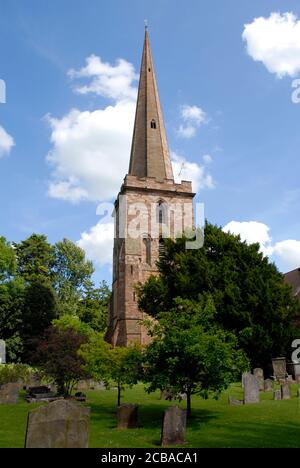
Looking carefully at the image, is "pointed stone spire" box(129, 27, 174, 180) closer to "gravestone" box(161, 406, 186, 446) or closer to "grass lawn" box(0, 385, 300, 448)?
"grass lawn" box(0, 385, 300, 448)

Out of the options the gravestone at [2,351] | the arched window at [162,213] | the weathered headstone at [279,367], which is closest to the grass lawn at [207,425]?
the weathered headstone at [279,367]

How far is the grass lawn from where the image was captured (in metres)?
9.40

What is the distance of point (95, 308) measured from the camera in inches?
1997

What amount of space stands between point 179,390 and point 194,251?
688 inches

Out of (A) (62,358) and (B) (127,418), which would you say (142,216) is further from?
(B) (127,418)

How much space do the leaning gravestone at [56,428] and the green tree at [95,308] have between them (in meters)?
41.8

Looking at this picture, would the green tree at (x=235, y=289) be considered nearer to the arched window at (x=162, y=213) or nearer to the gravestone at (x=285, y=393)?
the arched window at (x=162, y=213)

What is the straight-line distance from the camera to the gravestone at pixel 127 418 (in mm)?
11578

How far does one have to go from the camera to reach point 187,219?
3794cm

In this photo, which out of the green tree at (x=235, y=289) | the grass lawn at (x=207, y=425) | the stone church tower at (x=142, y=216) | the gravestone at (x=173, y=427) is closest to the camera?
the gravestone at (x=173, y=427)

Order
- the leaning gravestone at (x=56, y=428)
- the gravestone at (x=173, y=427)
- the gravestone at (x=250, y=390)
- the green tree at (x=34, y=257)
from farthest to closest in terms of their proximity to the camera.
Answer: the green tree at (x=34, y=257), the gravestone at (x=250, y=390), the gravestone at (x=173, y=427), the leaning gravestone at (x=56, y=428)

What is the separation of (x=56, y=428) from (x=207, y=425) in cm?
628

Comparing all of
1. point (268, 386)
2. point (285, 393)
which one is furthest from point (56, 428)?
point (268, 386)
